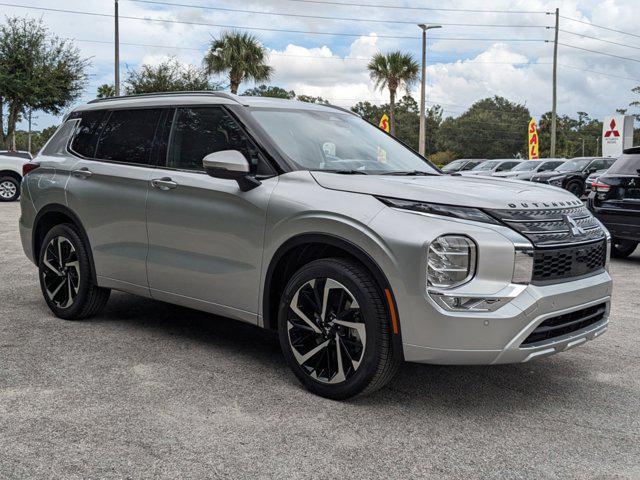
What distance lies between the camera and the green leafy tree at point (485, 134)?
4250 inches

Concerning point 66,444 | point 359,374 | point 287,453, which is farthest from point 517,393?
point 66,444

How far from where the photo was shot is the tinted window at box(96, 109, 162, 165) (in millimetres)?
5438

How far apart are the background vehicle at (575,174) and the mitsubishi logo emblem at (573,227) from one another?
19.2m

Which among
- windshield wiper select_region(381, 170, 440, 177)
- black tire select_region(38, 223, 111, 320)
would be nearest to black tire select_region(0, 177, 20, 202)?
black tire select_region(38, 223, 111, 320)

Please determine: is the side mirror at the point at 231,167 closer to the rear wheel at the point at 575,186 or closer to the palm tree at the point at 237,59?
the rear wheel at the point at 575,186

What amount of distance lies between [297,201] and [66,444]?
1.80 metres

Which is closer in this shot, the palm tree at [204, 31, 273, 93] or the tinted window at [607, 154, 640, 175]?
the tinted window at [607, 154, 640, 175]

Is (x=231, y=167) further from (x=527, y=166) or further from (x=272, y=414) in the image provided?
(x=527, y=166)

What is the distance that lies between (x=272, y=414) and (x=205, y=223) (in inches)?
56.0

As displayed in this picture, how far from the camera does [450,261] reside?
374 cm

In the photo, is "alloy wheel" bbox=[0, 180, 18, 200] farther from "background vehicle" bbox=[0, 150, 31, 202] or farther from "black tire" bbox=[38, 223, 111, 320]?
"black tire" bbox=[38, 223, 111, 320]

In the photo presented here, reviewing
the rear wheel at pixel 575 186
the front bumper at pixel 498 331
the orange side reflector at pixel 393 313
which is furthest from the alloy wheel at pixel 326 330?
the rear wheel at pixel 575 186

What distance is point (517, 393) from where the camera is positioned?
438 cm

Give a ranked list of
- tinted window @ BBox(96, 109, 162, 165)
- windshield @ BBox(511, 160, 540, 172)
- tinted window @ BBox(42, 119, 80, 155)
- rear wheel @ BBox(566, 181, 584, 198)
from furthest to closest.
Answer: windshield @ BBox(511, 160, 540, 172) → rear wheel @ BBox(566, 181, 584, 198) → tinted window @ BBox(42, 119, 80, 155) → tinted window @ BBox(96, 109, 162, 165)
